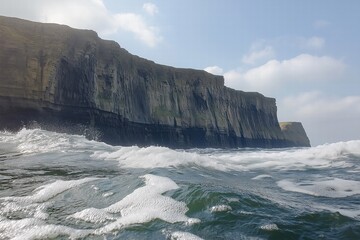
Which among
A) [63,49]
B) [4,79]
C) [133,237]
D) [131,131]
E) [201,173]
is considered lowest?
[133,237]

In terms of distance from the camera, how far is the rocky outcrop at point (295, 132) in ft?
385

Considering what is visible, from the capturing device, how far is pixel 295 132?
399 ft

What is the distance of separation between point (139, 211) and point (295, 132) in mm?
124056

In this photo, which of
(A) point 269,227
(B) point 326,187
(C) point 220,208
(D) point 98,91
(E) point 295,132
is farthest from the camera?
(E) point 295,132

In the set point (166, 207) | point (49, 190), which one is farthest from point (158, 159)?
point (166, 207)

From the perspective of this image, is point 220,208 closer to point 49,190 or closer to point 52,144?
point 49,190

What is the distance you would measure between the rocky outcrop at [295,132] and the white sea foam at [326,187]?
111 metres

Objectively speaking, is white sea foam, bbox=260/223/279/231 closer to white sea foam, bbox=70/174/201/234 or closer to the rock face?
white sea foam, bbox=70/174/201/234

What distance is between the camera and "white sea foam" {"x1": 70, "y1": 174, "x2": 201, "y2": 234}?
4355 millimetres

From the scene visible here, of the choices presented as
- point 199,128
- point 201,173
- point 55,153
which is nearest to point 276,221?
point 201,173

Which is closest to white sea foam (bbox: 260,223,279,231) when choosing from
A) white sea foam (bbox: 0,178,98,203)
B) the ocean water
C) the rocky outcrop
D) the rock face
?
the ocean water

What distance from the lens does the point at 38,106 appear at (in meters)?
35.5

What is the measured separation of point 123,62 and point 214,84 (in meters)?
26.0

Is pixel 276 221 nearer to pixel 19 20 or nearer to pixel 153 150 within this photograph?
pixel 153 150
